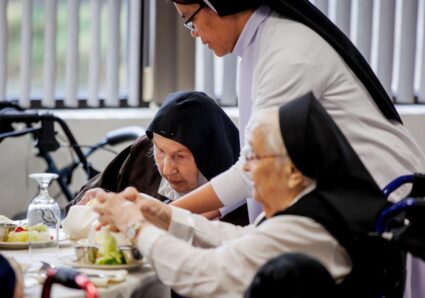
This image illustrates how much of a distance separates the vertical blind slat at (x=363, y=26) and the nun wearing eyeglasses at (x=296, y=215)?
3820 mm

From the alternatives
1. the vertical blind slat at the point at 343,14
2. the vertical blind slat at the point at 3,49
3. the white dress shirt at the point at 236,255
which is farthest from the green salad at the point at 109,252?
the vertical blind slat at the point at 343,14

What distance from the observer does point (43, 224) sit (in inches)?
117

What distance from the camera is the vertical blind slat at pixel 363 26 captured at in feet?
19.4

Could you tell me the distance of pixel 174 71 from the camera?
5.81 meters

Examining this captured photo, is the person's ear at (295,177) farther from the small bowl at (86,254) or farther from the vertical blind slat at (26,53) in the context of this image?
the vertical blind slat at (26,53)

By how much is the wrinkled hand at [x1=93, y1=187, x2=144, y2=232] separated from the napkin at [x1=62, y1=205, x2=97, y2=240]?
1.44ft

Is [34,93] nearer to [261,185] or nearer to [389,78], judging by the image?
[389,78]

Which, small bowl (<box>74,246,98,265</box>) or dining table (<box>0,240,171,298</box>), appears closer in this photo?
dining table (<box>0,240,171,298</box>)

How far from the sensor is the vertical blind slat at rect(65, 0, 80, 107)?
5576mm

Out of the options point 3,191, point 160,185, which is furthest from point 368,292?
point 3,191

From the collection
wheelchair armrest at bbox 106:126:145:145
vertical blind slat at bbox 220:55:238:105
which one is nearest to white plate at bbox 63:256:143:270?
wheelchair armrest at bbox 106:126:145:145

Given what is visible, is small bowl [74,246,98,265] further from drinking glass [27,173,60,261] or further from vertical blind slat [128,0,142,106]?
vertical blind slat [128,0,142,106]

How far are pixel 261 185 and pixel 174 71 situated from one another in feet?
12.0

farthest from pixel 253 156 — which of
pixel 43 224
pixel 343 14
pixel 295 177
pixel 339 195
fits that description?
pixel 343 14
